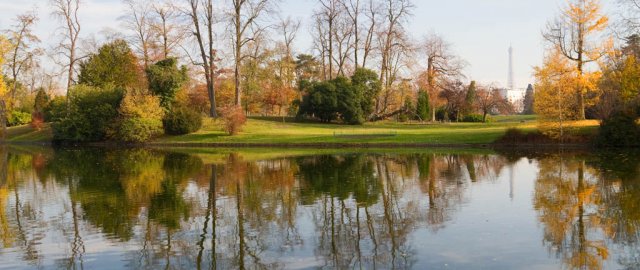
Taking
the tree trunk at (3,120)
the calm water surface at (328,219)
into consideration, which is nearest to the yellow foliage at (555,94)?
the calm water surface at (328,219)

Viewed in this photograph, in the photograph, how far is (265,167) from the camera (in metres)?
25.3

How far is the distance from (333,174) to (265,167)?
182 inches

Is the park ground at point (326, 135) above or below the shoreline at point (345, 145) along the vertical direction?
above

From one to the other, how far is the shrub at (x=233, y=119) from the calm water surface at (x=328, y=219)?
2096 centimetres

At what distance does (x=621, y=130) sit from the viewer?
32812 millimetres

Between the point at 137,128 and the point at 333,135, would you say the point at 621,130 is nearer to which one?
the point at 333,135

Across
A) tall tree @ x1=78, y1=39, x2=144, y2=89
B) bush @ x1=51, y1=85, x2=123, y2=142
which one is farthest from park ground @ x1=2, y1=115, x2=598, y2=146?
tall tree @ x1=78, y1=39, x2=144, y2=89

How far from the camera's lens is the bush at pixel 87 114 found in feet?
155

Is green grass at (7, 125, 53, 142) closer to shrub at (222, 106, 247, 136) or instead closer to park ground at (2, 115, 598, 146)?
park ground at (2, 115, 598, 146)

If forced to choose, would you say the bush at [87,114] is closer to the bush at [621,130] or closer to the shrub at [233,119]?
the shrub at [233,119]

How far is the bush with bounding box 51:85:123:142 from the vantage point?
47.4 meters

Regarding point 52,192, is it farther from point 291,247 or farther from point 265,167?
point 291,247

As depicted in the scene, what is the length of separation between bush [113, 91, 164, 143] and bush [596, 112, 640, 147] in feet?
109

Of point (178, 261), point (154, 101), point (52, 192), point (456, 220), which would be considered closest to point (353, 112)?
point (154, 101)
